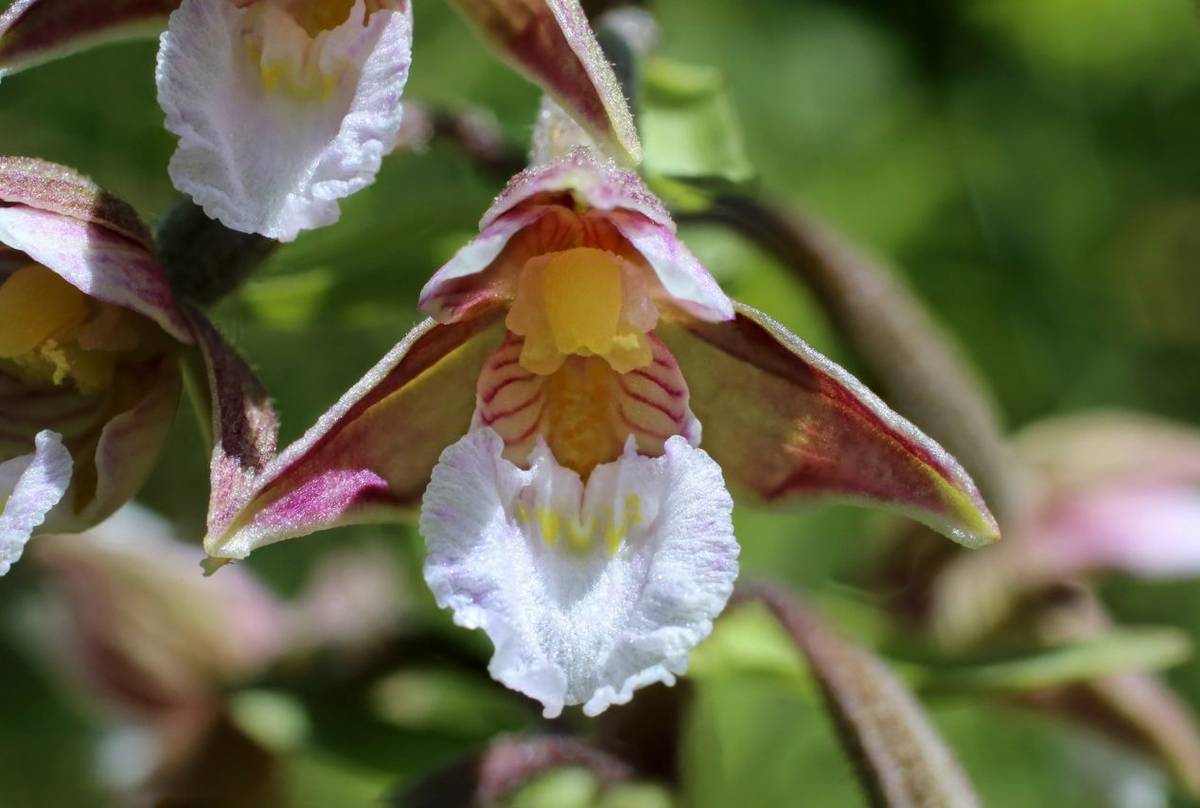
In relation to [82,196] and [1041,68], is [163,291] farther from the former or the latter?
[1041,68]

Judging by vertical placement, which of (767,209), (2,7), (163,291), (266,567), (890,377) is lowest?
(266,567)

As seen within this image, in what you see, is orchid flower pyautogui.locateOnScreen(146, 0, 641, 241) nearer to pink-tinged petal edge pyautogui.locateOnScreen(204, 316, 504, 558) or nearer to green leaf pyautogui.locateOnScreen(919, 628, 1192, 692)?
pink-tinged petal edge pyautogui.locateOnScreen(204, 316, 504, 558)

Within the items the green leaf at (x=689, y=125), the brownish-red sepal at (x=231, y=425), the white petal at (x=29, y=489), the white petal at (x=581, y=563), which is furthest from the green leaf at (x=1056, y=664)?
the white petal at (x=29, y=489)

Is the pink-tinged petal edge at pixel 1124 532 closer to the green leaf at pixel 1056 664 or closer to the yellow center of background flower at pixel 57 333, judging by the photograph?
the green leaf at pixel 1056 664

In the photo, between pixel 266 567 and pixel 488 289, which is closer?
pixel 488 289

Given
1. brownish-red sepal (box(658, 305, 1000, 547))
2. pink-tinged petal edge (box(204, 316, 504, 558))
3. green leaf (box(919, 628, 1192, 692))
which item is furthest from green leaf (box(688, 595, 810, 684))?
pink-tinged petal edge (box(204, 316, 504, 558))

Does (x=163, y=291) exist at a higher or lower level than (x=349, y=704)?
higher

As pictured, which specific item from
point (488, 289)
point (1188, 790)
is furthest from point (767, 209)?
point (1188, 790)
